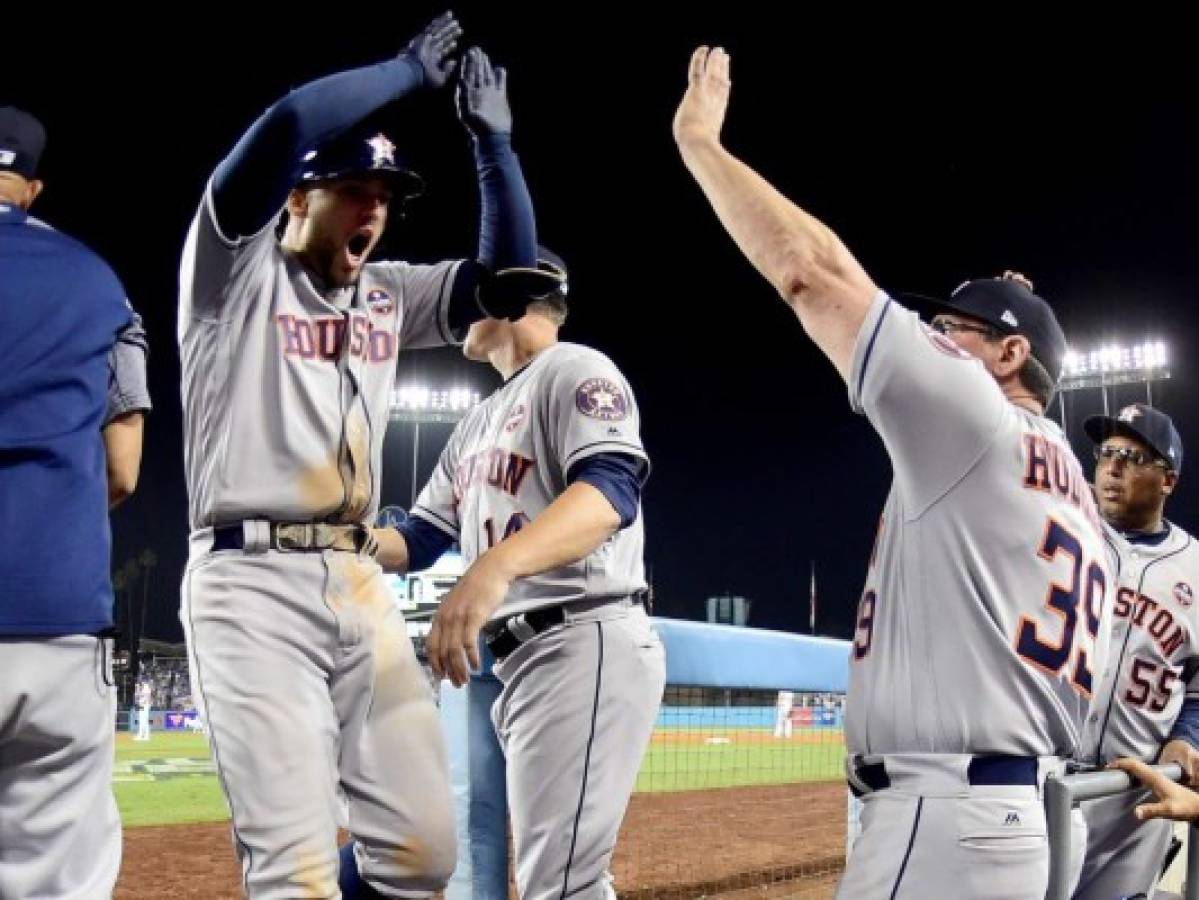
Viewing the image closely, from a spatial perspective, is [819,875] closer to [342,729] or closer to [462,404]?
[342,729]

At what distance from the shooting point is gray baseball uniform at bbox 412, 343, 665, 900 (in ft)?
7.72

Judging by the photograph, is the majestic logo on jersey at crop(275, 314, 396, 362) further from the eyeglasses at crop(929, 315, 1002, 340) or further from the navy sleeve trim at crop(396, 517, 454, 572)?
the eyeglasses at crop(929, 315, 1002, 340)

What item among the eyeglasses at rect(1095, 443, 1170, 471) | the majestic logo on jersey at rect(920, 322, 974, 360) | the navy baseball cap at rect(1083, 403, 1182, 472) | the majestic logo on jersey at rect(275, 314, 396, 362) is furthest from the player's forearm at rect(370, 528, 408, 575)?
the eyeglasses at rect(1095, 443, 1170, 471)

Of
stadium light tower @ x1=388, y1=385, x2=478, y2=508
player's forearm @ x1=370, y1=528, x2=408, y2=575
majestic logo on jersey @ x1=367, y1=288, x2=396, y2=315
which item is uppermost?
majestic logo on jersey @ x1=367, y1=288, x2=396, y2=315

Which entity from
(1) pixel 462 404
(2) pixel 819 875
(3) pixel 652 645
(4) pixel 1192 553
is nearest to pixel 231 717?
(3) pixel 652 645

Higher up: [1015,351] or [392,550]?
[1015,351]

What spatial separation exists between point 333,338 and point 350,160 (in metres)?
0.36

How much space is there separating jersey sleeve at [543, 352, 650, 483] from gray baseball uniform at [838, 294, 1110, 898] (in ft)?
2.42

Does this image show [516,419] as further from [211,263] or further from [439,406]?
[439,406]

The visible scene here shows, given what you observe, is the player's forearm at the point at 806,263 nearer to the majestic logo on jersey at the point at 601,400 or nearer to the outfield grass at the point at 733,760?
the majestic logo on jersey at the point at 601,400

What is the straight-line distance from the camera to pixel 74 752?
1.84 m

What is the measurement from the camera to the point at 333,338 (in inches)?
85.4

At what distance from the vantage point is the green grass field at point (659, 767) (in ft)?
35.0

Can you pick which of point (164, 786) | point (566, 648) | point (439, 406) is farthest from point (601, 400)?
point (439, 406)
